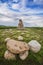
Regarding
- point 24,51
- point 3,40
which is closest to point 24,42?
point 24,51

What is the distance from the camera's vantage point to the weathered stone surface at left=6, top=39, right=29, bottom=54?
10875 mm

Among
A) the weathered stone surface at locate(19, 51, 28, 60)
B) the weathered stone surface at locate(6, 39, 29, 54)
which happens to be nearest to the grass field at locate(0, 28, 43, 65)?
the weathered stone surface at locate(19, 51, 28, 60)

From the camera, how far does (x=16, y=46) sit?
430 inches

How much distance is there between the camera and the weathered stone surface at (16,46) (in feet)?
35.7

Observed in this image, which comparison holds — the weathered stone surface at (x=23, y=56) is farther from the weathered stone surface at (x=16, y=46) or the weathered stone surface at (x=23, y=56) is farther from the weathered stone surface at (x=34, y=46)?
the weathered stone surface at (x=34, y=46)

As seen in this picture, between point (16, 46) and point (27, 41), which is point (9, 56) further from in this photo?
point (27, 41)

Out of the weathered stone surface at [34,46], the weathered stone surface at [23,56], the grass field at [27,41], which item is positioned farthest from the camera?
the weathered stone surface at [34,46]

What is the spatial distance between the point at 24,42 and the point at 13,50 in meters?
0.79

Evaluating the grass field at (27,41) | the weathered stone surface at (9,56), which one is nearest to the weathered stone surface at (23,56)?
the grass field at (27,41)

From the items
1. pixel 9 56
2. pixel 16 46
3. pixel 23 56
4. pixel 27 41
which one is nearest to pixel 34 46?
pixel 27 41

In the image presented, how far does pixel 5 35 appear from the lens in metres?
12.4

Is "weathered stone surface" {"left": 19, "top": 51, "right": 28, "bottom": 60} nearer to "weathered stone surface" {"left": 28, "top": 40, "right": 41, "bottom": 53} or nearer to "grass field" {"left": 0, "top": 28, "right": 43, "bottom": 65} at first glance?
"grass field" {"left": 0, "top": 28, "right": 43, "bottom": 65}

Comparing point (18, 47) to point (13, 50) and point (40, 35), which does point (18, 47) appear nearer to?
point (13, 50)

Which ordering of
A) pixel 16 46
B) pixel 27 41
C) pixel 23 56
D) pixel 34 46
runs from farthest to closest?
pixel 27 41, pixel 34 46, pixel 23 56, pixel 16 46
